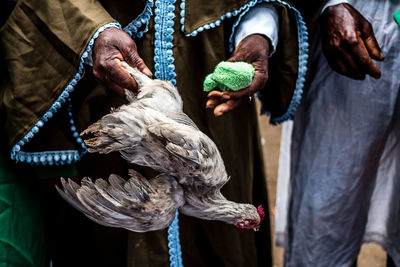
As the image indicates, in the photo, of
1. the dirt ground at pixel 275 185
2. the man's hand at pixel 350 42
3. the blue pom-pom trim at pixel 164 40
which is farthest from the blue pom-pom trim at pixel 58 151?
the dirt ground at pixel 275 185

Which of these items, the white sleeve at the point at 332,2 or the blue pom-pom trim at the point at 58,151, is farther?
the white sleeve at the point at 332,2

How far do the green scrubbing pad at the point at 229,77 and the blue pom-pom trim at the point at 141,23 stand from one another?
23 cm

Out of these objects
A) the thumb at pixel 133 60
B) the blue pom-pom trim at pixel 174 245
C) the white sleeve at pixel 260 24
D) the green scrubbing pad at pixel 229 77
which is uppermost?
the white sleeve at pixel 260 24

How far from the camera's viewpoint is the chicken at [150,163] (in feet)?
→ 2.35

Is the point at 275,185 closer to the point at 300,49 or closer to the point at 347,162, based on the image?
the point at 347,162

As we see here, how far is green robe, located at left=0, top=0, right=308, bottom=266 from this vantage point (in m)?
0.95

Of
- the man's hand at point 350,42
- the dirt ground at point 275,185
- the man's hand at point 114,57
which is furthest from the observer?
the dirt ground at point 275,185

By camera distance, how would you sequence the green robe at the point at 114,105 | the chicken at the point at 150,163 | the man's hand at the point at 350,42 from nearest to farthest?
the chicken at the point at 150,163, the green robe at the point at 114,105, the man's hand at the point at 350,42

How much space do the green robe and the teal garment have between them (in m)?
0.06

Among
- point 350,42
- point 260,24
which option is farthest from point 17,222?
point 350,42

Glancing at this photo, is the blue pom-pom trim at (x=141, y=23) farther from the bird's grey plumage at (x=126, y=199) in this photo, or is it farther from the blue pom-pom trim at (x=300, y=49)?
the bird's grey plumage at (x=126, y=199)

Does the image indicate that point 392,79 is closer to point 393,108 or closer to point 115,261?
point 393,108

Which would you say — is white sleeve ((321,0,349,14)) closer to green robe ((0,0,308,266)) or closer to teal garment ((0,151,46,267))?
green robe ((0,0,308,266))

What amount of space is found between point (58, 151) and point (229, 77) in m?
0.47
